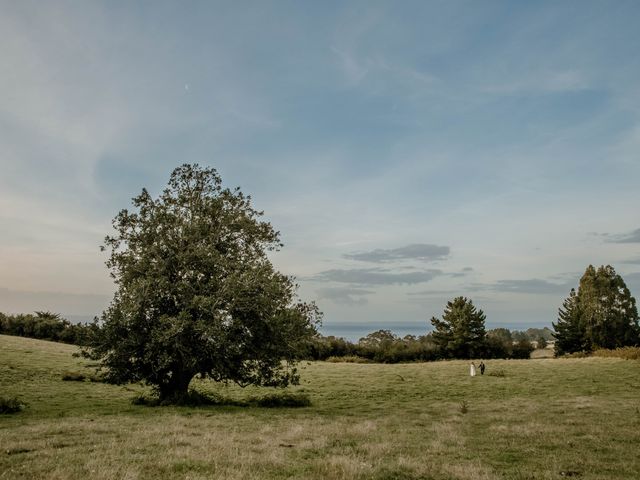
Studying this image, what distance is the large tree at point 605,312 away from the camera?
8331 cm

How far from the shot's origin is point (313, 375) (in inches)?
2057

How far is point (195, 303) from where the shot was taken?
85.9 feet

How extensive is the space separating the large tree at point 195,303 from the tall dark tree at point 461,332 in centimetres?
7024

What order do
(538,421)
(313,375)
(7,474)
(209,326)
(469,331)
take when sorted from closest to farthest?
(7,474) → (538,421) → (209,326) → (313,375) → (469,331)

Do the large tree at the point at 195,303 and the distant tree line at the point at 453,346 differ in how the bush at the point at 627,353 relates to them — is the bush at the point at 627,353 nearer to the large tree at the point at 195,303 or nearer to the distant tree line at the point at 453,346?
the distant tree line at the point at 453,346

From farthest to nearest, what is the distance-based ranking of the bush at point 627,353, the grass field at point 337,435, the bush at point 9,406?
the bush at point 627,353
the bush at point 9,406
the grass field at point 337,435

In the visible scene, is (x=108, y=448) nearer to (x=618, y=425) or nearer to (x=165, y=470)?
(x=165, y=470)

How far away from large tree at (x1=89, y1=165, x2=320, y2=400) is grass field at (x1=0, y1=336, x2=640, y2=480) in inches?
123

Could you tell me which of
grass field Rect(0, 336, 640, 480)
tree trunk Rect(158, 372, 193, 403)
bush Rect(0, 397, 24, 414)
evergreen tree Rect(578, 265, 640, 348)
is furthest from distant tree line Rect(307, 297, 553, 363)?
bush Rect(0, 397, 24, 414)

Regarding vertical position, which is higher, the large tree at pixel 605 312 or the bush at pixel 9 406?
the large tree at pixel 605 312

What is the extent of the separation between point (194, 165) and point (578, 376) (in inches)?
1772

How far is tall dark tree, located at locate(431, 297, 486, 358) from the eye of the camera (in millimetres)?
91500

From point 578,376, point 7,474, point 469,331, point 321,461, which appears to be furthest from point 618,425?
point 469,331

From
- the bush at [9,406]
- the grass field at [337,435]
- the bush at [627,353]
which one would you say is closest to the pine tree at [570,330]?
the bush at [627,353]
